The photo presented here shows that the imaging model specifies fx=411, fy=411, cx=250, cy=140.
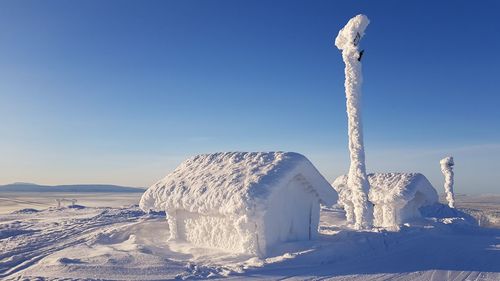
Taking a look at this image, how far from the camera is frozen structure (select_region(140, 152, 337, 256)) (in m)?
15.2

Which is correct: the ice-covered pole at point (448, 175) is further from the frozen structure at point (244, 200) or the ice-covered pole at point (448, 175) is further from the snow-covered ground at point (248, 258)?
the frozen structure at point (244, 200)

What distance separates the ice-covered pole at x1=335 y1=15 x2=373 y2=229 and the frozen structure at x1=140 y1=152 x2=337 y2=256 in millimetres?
5199

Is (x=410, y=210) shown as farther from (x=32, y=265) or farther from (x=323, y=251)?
(x=32, y=265)

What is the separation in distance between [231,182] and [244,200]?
2.01 meters

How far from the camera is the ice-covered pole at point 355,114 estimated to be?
2312 cm

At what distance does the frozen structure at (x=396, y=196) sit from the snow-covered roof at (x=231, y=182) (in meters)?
9.95

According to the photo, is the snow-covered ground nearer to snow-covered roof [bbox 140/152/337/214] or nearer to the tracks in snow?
the tracks in snow

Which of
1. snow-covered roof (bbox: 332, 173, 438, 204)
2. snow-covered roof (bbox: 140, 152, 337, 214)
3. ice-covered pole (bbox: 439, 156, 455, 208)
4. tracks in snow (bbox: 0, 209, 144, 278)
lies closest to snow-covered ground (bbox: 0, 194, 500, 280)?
tracks in snow (bbox: 0, 209, 144, 278)

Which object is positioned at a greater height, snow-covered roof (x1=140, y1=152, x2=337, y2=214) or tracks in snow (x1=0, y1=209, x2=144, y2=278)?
snow-covered roof (x1=140, y1=152, x2=337, y2=214)

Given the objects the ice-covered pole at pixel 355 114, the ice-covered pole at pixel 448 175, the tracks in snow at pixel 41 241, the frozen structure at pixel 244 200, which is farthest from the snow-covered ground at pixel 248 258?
the ice-covered pole at pixel 448 175

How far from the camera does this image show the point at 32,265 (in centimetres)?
1527

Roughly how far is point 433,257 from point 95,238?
1529cm

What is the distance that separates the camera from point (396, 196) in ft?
86.6

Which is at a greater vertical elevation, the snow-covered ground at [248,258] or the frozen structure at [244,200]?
the frozen structure at [244,200]
